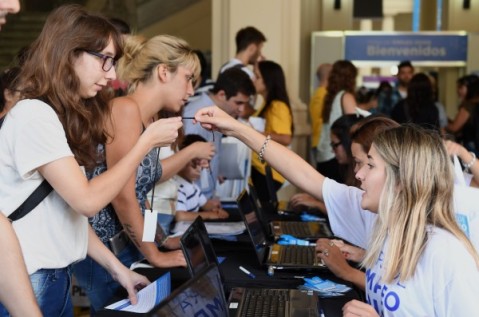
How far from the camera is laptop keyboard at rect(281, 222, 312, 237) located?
3438 mm

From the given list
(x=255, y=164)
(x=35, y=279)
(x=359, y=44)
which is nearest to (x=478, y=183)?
(x=35, y=279)

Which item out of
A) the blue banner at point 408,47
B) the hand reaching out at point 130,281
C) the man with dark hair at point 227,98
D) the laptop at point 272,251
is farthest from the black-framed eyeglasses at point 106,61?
the blue banner at point 408,47

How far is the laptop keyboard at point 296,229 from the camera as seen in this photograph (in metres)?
3.44

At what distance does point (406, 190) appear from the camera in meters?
1.86

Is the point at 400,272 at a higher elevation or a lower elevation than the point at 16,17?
lower

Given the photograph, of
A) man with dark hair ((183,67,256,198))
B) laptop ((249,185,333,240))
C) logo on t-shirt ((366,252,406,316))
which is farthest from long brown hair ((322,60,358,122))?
logo on t-shirt ((366,252,406,316))

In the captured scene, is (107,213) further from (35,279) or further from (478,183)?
(478,183)

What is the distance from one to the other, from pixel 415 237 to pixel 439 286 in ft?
0.42

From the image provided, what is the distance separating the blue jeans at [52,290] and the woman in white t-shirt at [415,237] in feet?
2.38

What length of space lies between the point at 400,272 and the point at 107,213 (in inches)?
44.6

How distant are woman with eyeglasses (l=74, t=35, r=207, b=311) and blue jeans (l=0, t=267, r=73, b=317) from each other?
1.25 ft

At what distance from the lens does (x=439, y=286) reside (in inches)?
69.3

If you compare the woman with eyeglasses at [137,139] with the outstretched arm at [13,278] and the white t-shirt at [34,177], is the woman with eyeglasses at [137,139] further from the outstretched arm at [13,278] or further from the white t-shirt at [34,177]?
the outstretched arm at [13,278]

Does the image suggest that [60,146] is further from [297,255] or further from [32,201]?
[297,255]
